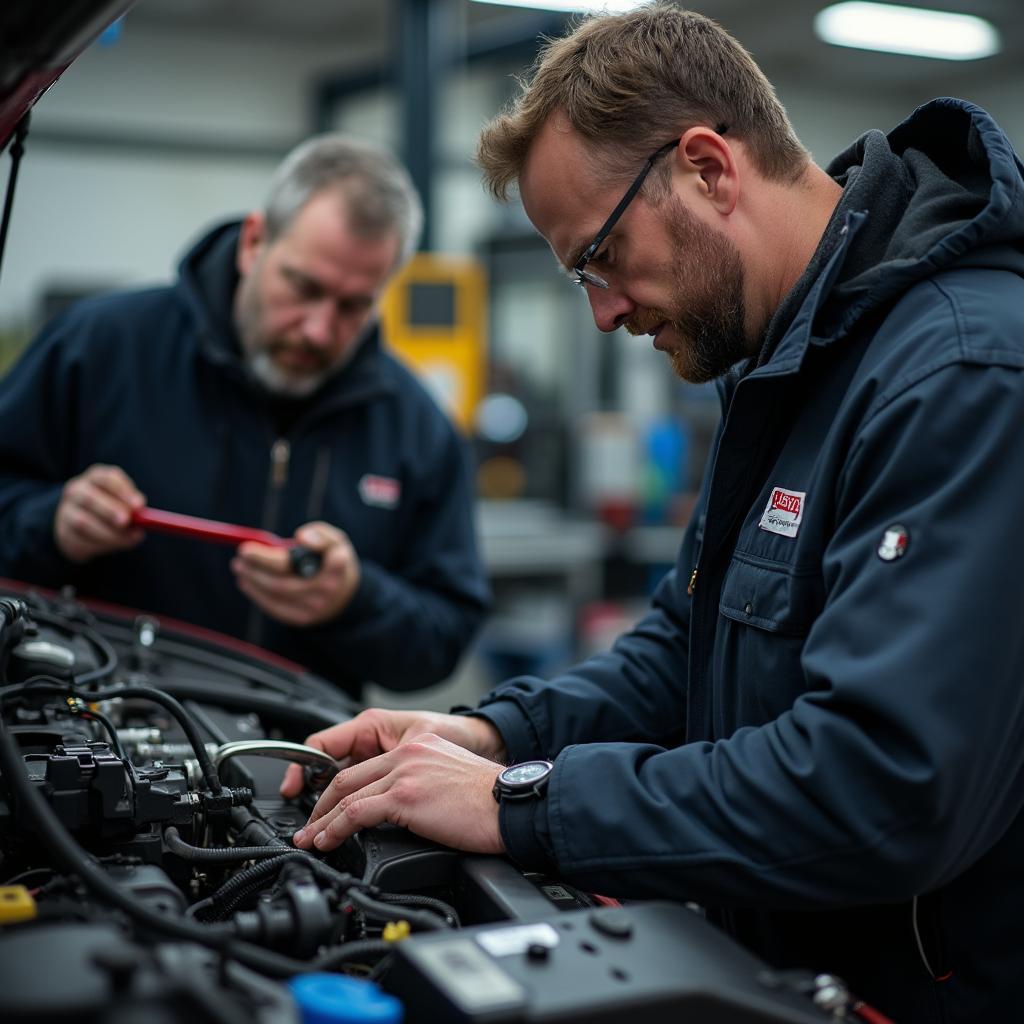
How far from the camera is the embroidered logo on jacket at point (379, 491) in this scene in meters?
2.07

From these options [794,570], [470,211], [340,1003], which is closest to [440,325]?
[794,570]

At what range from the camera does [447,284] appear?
15.2ft

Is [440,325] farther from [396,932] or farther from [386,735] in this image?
[396,932]

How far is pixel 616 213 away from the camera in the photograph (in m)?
1.12

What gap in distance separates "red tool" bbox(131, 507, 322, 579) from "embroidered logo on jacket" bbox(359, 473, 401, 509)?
0.27 m

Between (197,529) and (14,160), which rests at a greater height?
(14,160)

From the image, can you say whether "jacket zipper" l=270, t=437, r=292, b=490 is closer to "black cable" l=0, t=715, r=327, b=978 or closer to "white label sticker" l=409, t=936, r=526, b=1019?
"black cable" l=0, t=715, r=327, b=978

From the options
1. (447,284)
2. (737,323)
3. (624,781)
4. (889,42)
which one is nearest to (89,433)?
(737,323)

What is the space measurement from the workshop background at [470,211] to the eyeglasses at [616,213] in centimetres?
315

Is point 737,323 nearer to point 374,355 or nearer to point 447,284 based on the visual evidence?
point 374,355

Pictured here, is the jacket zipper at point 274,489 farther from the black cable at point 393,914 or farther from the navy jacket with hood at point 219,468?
the black cable at point 393,914

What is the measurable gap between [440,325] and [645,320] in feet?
11.7

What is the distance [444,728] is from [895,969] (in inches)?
18.5

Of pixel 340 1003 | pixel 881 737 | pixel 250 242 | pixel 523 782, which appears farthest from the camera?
pixel 250 242
